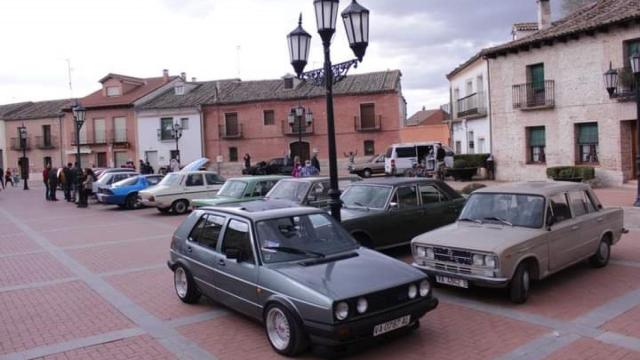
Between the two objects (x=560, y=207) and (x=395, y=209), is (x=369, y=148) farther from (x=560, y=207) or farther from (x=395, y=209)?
(x=560, y=207)

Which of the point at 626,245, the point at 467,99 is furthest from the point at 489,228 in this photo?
the point at 467,99

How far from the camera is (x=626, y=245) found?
10.2 meters

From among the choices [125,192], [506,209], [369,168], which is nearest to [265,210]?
[506,209]

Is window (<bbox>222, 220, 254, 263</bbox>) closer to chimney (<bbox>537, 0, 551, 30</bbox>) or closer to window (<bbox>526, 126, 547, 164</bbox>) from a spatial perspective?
window (<bbox>526, 126, 547, 164</bbox>)

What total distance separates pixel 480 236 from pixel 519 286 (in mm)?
810

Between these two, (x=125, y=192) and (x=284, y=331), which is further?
(x=125, y=192)

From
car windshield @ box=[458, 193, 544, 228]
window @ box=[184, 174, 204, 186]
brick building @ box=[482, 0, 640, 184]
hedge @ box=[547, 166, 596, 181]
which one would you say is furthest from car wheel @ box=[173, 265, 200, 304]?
brick building @ box=[482, 0, 640, 184]

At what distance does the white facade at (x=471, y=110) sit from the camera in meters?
27.5

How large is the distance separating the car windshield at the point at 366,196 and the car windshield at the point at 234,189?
494 centimetres

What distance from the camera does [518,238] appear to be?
7.00m

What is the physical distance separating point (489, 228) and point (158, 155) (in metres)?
43.5

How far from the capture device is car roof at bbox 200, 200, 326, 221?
6.44 meters

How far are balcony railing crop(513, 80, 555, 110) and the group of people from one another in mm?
19026

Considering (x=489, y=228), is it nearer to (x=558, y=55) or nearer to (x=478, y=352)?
(x=478, y=352)
